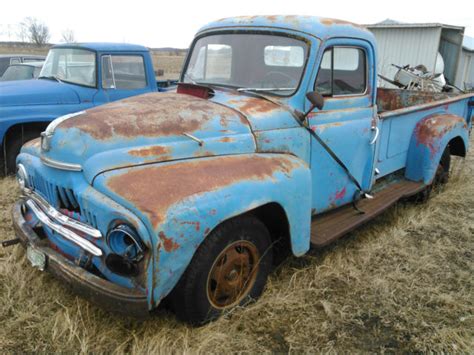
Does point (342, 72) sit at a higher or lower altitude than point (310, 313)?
higher

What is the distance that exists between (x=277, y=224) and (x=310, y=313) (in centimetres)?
63

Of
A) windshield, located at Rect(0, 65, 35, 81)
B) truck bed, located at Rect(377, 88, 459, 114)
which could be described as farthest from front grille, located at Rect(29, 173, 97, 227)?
windshield, located at Rect(0, 65, 35, 81)

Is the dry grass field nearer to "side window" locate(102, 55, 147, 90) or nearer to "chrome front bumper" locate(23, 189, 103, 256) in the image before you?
"chrome front bumper" locate(23, 189, 103, 256)

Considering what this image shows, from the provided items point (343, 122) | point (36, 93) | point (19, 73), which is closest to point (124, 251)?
point (343, 122)

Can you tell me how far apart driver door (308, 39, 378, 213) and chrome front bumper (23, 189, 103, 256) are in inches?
67.4

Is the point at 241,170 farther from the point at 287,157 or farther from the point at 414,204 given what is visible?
the point at 414,204

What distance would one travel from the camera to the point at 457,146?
5141 millimetres

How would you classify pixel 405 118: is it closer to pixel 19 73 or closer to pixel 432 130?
pixel 432 130

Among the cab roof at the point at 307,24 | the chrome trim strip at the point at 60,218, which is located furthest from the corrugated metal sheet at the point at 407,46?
the chrome trim strip at the point at 60,218

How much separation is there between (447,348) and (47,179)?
8.53ft

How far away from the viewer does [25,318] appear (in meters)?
2.54

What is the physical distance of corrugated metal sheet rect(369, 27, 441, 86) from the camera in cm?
1206

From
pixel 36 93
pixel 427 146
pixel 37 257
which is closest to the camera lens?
pixel 37 257

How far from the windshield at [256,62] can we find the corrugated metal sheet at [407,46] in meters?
9.62
